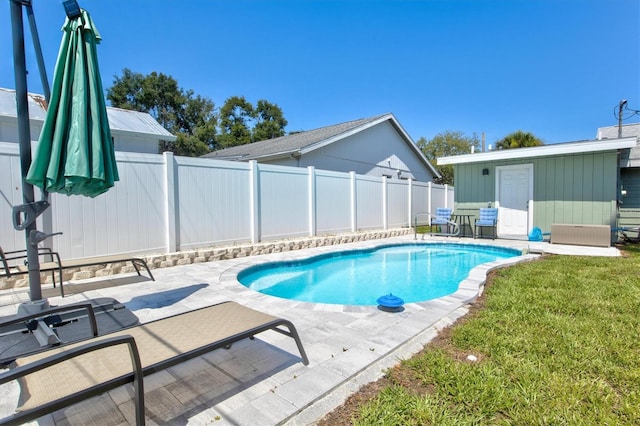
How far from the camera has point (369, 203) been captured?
40.5 feet

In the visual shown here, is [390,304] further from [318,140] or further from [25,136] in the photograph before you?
[318,140]

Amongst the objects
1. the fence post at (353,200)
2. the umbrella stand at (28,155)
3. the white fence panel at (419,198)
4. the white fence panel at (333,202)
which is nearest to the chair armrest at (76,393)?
the umbrella stand at (28,155)

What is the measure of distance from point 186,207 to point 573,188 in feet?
37.2

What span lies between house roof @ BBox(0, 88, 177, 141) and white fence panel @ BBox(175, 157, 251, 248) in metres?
6.43

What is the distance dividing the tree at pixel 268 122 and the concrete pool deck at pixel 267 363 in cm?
3084

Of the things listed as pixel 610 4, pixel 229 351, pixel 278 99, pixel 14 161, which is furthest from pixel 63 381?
pixel 278 99

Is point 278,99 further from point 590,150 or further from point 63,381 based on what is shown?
point 63,381

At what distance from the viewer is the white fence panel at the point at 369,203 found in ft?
39.0

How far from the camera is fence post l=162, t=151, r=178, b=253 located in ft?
22.5

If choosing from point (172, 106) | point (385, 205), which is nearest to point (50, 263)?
point (385, 205)

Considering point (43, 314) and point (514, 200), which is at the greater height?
point (514, 200)

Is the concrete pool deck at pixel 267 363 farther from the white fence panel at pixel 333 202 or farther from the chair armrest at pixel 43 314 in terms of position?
the white fence panel at pixel 333 202

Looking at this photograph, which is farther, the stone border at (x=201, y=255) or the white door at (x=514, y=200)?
the white door at (x=514, y=200)

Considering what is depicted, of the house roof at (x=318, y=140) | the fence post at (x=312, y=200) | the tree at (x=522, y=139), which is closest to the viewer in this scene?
the fence post at (x=312, y=200)
